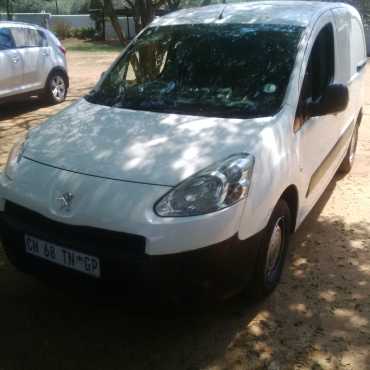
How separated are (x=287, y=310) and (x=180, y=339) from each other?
29.1 inches

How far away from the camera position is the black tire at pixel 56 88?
9.81m

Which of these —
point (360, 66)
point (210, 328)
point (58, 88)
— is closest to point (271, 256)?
point (210, 328)

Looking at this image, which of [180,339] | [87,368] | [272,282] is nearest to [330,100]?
[272,282]

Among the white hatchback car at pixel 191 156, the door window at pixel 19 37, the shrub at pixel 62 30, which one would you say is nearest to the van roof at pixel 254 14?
the white hatchback car at pixel 191 156

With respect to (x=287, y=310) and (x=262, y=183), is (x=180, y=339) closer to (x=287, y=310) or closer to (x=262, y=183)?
(x=287, y=310)

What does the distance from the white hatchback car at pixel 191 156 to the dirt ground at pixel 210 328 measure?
10.7 inches

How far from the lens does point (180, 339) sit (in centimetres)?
295

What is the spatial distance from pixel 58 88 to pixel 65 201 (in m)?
7.89

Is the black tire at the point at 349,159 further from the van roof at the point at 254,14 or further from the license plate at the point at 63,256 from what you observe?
the license plate at the point at 63,256

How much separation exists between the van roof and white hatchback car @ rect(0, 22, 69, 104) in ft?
17.3

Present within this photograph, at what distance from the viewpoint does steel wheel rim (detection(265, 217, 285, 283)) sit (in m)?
3.12

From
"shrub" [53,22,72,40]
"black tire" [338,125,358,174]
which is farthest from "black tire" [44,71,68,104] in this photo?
"shrub" [53,22,72,40]

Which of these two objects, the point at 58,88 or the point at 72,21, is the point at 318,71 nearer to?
the point at 58,88

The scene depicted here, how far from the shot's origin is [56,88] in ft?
33.0
